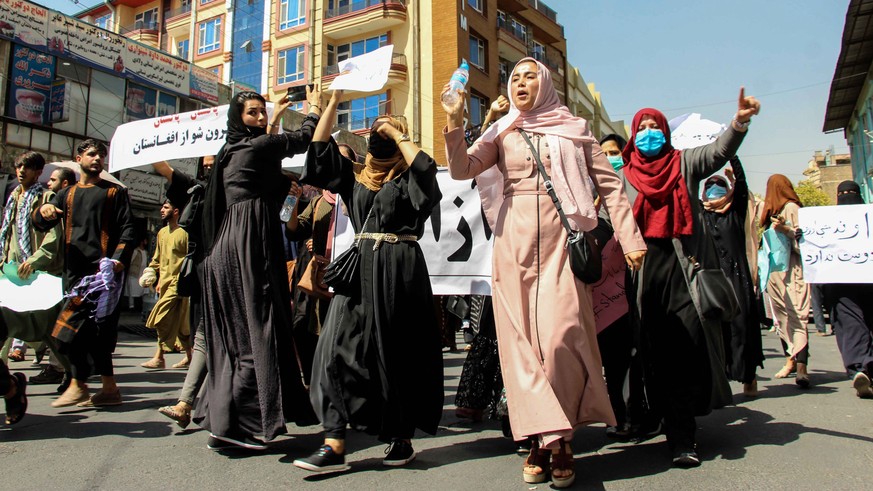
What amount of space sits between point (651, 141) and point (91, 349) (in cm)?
416

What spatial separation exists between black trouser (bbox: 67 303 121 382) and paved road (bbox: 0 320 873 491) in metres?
0.30

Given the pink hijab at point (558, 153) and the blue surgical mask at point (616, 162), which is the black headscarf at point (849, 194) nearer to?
the blue surgical mask at point (616, 162)

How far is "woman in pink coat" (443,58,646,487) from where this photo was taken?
10.2 ft

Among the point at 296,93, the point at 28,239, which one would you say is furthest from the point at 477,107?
the point at 296,93

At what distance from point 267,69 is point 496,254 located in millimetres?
31625

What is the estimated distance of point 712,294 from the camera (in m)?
3.53

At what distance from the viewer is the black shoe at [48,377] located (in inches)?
243

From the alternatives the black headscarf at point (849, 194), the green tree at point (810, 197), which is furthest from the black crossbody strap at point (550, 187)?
the green tree at point (810, 197)

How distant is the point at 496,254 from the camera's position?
3482 mm

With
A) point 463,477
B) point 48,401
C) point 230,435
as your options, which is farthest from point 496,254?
point 48,401

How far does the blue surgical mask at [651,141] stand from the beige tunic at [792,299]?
3406 mm

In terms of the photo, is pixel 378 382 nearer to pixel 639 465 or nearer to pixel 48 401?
pixel 639 465

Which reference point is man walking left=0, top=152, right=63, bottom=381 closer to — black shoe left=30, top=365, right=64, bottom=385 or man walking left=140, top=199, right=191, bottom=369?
black shoe left=30, top=365, right=64, bottom=385

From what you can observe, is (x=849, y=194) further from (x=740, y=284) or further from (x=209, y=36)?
(x=209, y=36)
